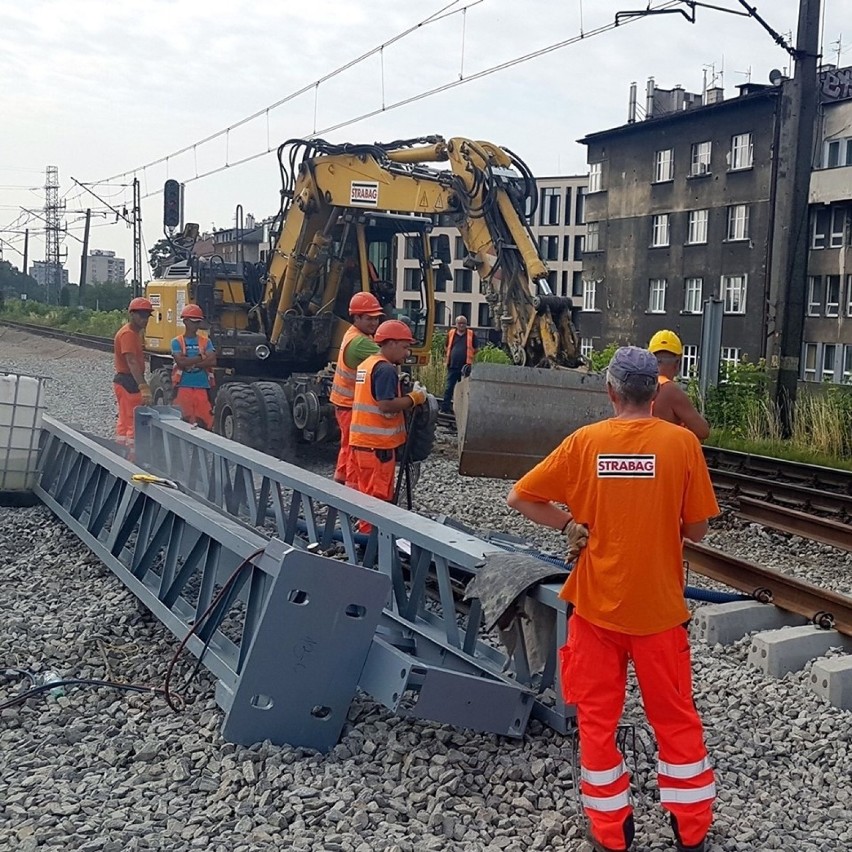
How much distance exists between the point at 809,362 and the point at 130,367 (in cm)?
3596

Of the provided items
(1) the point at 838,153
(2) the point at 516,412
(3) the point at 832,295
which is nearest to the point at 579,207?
(1) the point at 838,153

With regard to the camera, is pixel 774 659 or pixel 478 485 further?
pixel 478 485

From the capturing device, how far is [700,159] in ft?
143

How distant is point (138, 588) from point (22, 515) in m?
3.34

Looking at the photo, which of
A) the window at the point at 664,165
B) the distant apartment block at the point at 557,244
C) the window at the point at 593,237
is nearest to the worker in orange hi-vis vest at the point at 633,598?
the window at the point at 664,165

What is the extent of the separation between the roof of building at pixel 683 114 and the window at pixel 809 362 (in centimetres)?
974

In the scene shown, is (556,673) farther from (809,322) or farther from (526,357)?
(809,322)

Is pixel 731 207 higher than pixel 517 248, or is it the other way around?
pixel 731 207

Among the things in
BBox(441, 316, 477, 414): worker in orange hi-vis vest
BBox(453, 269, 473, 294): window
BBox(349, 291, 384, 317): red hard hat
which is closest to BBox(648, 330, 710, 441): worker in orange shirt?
BBox(349, 291, 384, 317): red hard hat

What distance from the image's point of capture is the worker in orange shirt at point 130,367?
34.1 ft

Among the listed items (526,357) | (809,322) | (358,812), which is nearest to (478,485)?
(526,357)

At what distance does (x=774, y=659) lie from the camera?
18.1 feet

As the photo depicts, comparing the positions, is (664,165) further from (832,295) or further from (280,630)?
(280,630)

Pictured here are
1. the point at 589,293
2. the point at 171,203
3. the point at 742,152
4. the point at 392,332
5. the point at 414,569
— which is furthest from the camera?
the point at 589,293
